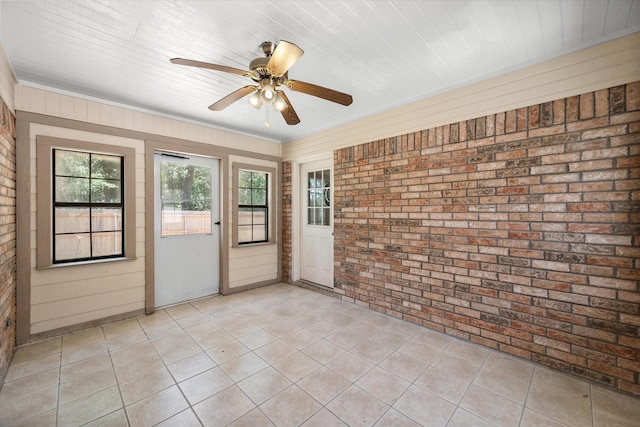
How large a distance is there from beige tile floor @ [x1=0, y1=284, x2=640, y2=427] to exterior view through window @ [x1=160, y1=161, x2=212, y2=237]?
4.62ft

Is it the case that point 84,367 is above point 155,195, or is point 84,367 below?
below

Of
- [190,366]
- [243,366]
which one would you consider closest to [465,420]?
[243,366]

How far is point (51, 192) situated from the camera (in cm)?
287

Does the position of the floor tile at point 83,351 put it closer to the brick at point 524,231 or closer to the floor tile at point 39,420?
the floor tile at point 39,420

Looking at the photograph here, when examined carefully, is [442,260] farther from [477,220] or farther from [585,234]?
[585,234]

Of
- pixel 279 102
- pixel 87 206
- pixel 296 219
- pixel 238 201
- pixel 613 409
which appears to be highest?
pixel 279 102

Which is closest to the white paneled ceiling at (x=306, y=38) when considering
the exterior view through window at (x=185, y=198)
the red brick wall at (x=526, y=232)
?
the red brick wall at (x=526, y=232)

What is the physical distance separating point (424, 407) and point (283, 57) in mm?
2667

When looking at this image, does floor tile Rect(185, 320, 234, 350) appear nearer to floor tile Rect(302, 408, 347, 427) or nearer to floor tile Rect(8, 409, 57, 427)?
floor tile Rect(8, 409, 57, 427)

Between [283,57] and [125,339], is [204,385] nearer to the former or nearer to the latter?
[125,339]

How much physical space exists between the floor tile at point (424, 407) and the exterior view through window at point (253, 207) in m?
3.47

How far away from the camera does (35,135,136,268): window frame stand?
2.77 metres

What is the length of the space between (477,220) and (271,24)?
2.67m

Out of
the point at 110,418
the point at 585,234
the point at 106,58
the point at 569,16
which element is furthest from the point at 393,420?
the point at 106,58
